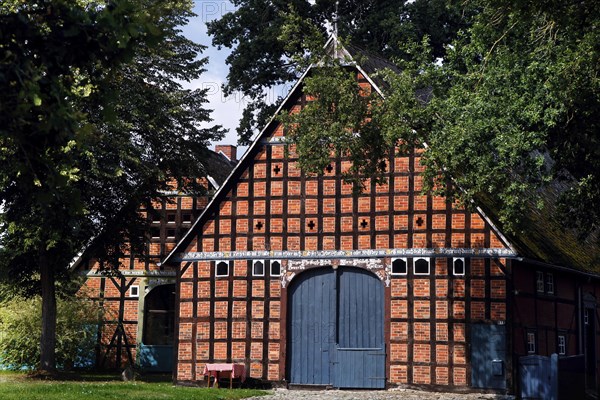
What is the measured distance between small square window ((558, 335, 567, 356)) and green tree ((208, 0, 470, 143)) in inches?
606

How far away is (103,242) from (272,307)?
6.30 metres

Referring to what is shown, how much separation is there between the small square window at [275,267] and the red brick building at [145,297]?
7730 mm

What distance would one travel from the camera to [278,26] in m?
38.9

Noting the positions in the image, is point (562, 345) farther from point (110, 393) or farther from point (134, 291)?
point (134, 291)

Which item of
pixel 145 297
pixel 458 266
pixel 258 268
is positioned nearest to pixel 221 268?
pixel 258 268

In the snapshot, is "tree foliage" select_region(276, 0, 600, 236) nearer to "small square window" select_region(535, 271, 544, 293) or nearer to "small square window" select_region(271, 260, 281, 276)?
"small square window" select_region(535, 271, 544, 293)

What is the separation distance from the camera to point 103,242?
98.1 ft

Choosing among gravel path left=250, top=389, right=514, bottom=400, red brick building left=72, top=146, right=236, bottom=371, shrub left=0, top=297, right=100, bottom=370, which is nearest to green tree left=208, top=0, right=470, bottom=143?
red brick building left=72, top=146, right=236, bottom=371

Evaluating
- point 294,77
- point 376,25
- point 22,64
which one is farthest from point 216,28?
point 22,64

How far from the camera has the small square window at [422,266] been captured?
2547cm

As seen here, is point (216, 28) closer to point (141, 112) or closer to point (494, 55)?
point (141, 112)

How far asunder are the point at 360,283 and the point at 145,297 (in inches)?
443

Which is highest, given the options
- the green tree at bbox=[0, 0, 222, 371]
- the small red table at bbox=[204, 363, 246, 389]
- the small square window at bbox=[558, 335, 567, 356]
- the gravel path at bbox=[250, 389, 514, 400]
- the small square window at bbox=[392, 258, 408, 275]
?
the green tree at bbox=[0, 0, 222, 371]

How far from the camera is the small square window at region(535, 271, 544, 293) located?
86.9 feet
